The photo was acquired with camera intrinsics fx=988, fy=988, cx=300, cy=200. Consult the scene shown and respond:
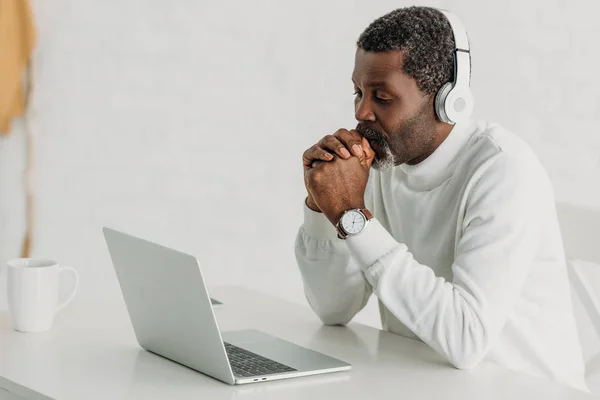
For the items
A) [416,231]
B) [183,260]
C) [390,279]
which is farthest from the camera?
[416,231]

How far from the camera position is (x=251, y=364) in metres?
1.41

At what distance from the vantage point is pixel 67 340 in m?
1.54

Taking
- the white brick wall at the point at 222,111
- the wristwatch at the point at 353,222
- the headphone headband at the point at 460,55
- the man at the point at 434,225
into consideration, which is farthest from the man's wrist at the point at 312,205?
the white brick wall at the point at 222,111

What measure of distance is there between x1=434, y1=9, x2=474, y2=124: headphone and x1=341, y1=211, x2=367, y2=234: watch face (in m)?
0.26

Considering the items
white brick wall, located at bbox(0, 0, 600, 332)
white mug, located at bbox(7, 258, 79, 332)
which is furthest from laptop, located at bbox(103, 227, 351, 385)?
white brick wall, located at bbox(0, 0, 600, 332)

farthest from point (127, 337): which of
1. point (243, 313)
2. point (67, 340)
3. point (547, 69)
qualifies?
point (547, 69)

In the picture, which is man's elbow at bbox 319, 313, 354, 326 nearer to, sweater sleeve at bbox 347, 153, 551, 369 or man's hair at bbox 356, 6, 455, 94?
sweater sleeve at bbox 347, 153, 551, 369

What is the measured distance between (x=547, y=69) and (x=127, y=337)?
1.93 m

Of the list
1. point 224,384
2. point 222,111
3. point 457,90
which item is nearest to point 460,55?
point 457,90

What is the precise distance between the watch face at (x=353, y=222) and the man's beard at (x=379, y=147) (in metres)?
0.17

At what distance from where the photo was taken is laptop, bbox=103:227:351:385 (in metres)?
1.32

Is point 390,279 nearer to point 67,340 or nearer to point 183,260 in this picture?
point 183,260

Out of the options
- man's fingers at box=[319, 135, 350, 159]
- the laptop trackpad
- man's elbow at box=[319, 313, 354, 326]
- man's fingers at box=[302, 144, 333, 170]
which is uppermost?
man's fingers at box=[319, 135, 350, 159]

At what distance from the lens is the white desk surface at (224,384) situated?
4.27ft
